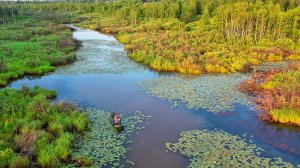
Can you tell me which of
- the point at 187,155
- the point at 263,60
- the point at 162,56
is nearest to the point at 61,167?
the point at 187,155

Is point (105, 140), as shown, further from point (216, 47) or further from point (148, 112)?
point (216, 47)

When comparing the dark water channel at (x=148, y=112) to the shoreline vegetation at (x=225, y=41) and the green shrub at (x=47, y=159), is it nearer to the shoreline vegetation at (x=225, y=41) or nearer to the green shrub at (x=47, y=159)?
the green shrub at (x=47, y=159)

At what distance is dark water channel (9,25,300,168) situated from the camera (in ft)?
56.3

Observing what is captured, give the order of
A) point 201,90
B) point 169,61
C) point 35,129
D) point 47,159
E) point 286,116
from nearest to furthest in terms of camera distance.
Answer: point 47,159, point 35,129, point 286,116, point 201,90, point 169,61

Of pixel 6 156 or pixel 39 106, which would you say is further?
pixel 39 106

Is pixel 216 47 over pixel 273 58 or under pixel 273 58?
over

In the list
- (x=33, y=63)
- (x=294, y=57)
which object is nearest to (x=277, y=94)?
(x=294, y=57)

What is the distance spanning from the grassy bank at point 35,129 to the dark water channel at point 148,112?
3263mm

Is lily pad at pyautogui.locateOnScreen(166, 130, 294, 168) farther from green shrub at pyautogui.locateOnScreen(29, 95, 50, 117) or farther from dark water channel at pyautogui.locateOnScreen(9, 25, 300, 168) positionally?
green shrub at pyautogui.locateOnScreen(29, 95, 50, 117)

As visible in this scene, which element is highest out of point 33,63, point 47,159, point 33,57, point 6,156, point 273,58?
point 273,58

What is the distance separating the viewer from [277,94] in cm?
2464

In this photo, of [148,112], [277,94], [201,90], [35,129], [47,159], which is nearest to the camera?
[47,159]

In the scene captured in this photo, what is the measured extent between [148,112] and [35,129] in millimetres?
8014

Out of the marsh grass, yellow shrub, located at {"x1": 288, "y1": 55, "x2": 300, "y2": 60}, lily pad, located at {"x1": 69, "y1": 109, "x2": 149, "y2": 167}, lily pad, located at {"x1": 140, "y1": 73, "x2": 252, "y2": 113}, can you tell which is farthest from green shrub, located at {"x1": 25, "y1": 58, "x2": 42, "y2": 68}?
yellow shrub, located at {"x1": 288, "y1": 55, "x2": 300, "y2": 60}
